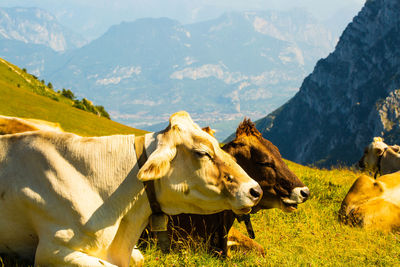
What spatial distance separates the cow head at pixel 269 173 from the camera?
8375 millimetres

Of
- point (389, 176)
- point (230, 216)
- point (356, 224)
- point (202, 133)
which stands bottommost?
point (356, 224)

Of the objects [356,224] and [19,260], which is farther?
[356,224]

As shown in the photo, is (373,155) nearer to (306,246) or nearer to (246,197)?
(306,246)

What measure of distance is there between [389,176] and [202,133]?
31.0ft

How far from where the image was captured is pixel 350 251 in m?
8.45

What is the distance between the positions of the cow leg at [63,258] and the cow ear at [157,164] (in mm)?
1083

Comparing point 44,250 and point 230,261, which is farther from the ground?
point 44,250

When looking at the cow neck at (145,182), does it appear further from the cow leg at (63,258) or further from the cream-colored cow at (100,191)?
the cow leg at (63,258)

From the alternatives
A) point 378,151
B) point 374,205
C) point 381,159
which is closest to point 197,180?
point 374,205

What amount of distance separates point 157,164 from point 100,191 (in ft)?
3.01

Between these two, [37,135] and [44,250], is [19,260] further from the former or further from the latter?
[37,135]

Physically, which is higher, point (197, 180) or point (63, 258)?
point (197, 180)

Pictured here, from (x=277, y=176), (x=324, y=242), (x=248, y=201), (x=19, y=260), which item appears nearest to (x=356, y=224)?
(x=324, y=242)

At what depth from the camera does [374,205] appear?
10.9 meters
